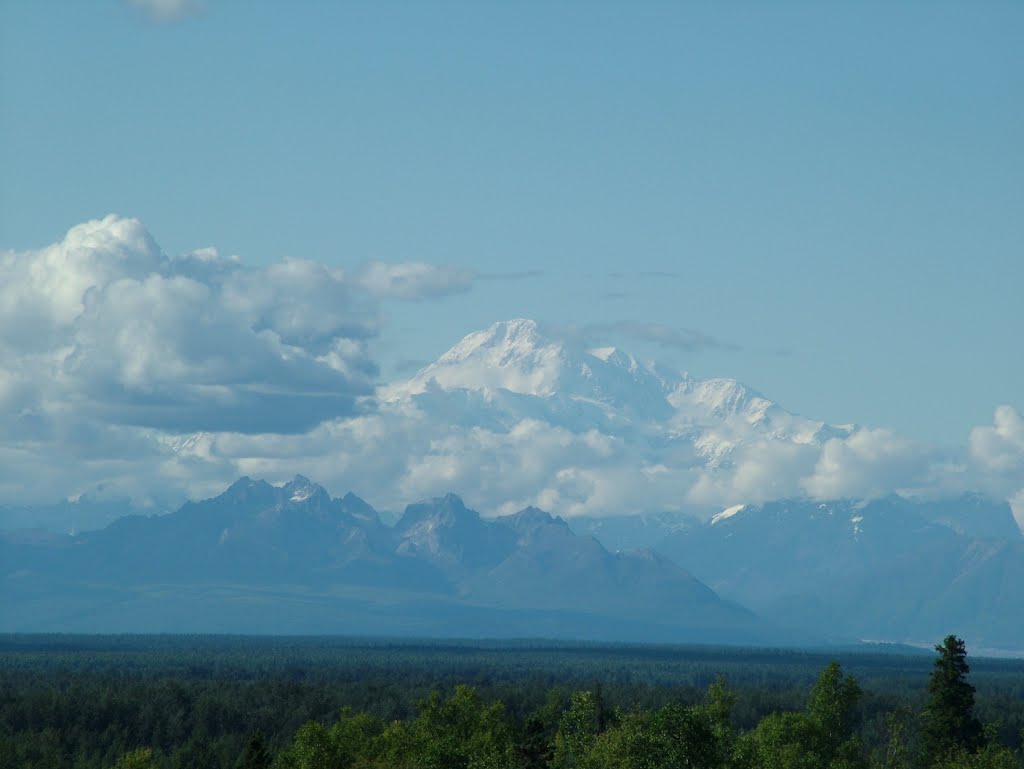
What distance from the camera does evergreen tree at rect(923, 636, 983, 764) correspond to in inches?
4990

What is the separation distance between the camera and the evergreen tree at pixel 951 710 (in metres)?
127

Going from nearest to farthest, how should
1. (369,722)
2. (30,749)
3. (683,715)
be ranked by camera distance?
(683,715) → (369,722) → (30,749)

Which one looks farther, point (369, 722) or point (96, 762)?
point (96, 762)

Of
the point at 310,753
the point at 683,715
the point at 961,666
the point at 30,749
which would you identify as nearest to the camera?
the point at 683,715

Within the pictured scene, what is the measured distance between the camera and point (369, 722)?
5487 inches

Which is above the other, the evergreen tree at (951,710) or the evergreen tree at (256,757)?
the evergreen tree at (951,710)

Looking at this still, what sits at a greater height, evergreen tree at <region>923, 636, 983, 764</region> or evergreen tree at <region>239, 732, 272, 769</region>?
evergreen tree at <region>923, 636, 983, 764</region>

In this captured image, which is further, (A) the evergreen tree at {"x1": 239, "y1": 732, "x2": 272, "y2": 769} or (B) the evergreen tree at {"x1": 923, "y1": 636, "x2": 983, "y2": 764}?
(B) the evergreen tree at {"x1": 923, "y1": 636, "x2": 983, "y2": 764}

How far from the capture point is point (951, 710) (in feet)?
417

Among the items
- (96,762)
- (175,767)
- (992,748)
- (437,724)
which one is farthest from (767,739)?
(96,762)

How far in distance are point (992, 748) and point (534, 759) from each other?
3307cm

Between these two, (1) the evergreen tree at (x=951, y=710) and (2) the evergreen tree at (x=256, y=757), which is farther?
(1) the evergreen tree at (x=951, y=710)

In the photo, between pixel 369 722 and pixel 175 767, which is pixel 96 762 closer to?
pixel 175 767

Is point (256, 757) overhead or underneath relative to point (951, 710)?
underneath
